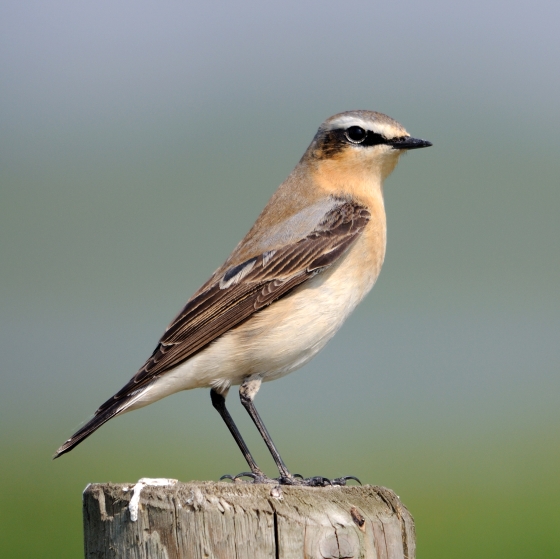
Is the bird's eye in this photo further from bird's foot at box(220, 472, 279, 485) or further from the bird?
bird's foot at box(220, 472, 279, 485)

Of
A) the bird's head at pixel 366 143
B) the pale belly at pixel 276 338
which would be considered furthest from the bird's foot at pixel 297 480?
the bird's head at pixel 366 143

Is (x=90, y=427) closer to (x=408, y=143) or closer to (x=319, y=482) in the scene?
(x=319, y=482)

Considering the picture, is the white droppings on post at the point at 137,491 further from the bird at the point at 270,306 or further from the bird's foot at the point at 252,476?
the bird at the point at 270,306

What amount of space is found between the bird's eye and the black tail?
303 centimetres

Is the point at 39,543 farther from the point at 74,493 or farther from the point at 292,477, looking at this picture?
the point at 292,477

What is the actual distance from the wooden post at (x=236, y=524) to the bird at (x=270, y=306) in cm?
180

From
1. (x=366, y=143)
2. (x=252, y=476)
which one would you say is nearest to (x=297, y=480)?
(x=252, y=476)

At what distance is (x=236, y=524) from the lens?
13.6 ft

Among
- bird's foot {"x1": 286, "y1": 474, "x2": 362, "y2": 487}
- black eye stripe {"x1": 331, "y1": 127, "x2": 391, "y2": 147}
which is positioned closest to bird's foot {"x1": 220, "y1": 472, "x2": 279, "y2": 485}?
bird's foot {"x1": 286, "y1": 474, "x2": 362, "y2": 487}

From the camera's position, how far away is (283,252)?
6977 millimetres

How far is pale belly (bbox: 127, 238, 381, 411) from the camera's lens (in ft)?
21.9

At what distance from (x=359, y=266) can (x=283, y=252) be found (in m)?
0.60

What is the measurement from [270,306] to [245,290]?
0.78ft

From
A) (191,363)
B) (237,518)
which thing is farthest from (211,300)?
(237,518)
